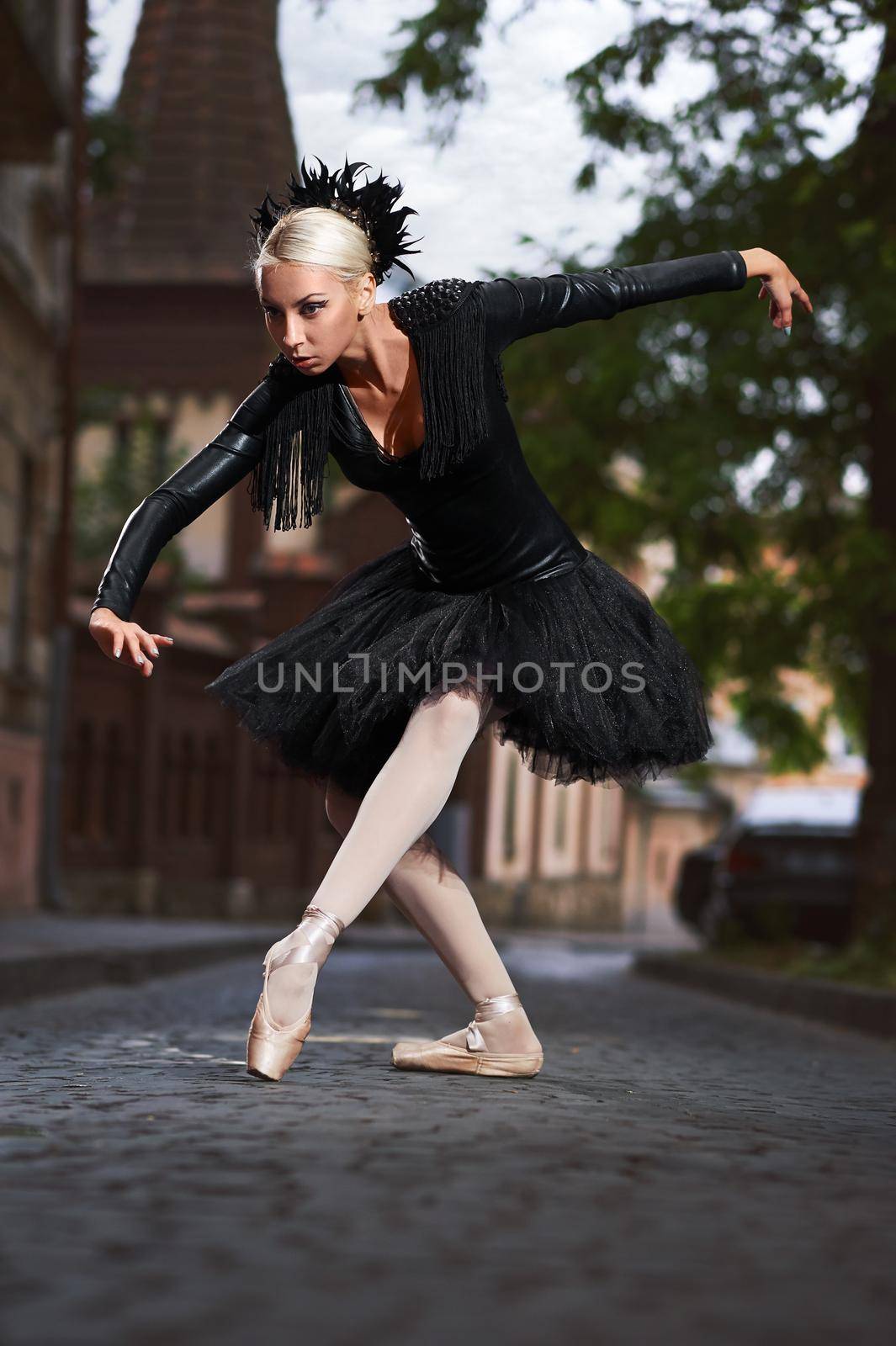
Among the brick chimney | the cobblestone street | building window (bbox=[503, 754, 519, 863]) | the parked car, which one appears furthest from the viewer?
building window (bbox=[503, 754, 519, 863])

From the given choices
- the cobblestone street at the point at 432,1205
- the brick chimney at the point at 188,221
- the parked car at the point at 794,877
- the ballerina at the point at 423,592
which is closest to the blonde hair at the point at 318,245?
the ballerina at the point at 423,592

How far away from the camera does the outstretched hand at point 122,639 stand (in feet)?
13.9

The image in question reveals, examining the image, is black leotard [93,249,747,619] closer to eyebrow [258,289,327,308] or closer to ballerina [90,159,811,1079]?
ballerina [90,159,811,1079]

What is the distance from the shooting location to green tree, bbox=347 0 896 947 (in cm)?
1160

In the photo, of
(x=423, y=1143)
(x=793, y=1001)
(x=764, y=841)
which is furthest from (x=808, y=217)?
(x=423, y=1143)

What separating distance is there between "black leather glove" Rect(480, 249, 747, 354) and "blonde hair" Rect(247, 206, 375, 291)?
295 mm

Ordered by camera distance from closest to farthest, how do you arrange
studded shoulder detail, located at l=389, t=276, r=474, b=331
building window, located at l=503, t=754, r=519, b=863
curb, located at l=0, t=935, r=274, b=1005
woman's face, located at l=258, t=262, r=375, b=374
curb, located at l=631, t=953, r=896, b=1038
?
woman's face, located at l=258, t=262, r=375, b=374
studded shoulder detail, located at l=389, t=276, r=474, b=331
curb, located at l=0, t=935, r=274, b=1005
curb, located at l=631, t=953, r=896, b=1038
building window, located at l=503, t=754, r=519, b=863

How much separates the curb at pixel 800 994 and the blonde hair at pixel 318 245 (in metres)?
6.29

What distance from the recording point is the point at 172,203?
38.2m

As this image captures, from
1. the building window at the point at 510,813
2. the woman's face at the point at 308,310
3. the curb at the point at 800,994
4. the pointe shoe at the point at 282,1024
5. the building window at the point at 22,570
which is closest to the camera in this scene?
the pointe shoe at the point at 282,1024

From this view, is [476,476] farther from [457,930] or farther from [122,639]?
[457,930]

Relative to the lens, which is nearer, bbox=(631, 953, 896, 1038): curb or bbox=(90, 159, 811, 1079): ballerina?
bbox=(90, 159, 811, 1079): ballerina

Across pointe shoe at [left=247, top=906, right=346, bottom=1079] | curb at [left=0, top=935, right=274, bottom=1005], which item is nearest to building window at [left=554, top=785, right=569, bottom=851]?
curb at [left=0, top=935, right=274, bottom=1005]

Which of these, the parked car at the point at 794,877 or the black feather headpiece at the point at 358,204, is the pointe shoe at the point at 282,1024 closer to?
→ the black feather headpiece at the point at 358,204
